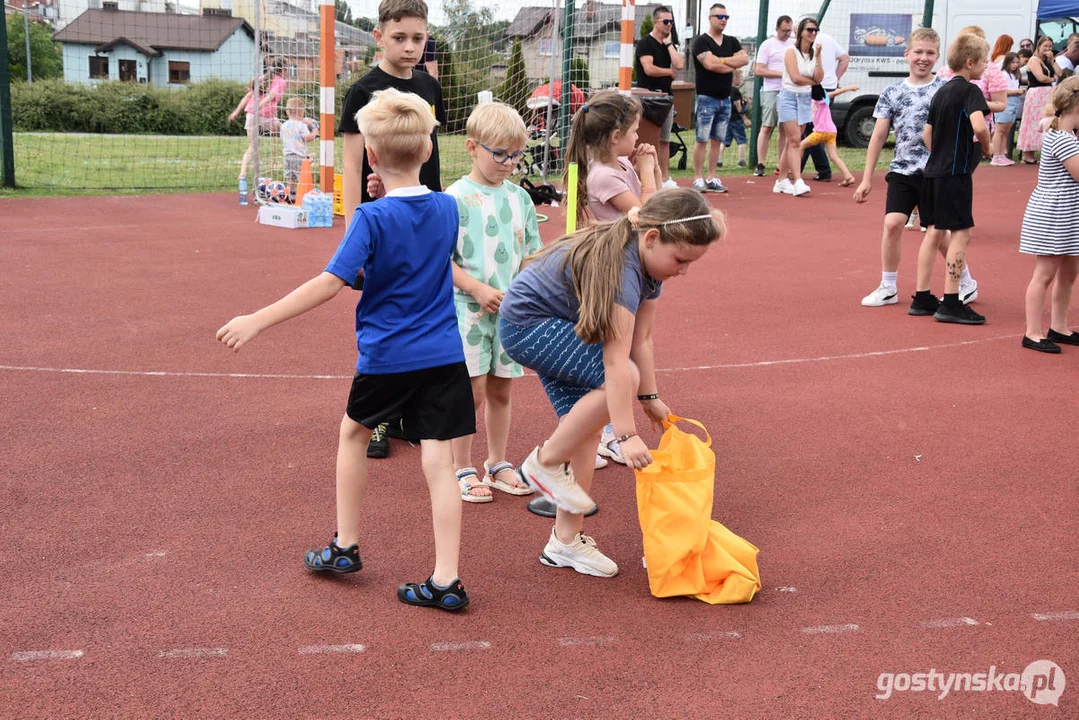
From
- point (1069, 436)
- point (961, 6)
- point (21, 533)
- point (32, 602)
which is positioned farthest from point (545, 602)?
point (961, 6)

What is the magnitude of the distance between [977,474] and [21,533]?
3.99 m

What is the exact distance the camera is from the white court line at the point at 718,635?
136 inches

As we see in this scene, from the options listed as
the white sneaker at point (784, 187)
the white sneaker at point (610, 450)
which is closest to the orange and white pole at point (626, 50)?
the white sneaker at point (784, 187)

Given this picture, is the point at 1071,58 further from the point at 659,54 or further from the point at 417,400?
the point at 417,400

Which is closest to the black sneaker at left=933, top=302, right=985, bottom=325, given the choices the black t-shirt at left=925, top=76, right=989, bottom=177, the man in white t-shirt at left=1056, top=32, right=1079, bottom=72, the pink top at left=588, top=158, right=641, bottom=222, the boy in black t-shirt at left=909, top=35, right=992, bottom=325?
the boy in black t-shirt at left=909, top=35, right=992, bottom=325

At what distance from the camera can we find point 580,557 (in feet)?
12.9

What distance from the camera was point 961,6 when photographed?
20.2 meters

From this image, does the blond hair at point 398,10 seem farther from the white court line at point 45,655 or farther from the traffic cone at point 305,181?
the traffic cone at point 305,181

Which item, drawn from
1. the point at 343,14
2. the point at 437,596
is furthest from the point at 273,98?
the point at 437,596

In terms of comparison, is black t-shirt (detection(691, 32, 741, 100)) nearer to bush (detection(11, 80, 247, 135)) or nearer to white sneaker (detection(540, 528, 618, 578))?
white sneaker (detection(540, 528, 618, 578))

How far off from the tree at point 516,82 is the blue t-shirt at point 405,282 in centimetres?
1296

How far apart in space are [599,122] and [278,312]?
2.00 metres

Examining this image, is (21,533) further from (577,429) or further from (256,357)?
(256,357)

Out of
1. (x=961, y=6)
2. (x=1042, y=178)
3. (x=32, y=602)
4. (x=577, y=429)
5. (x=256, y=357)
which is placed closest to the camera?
(x=32, y=602)
